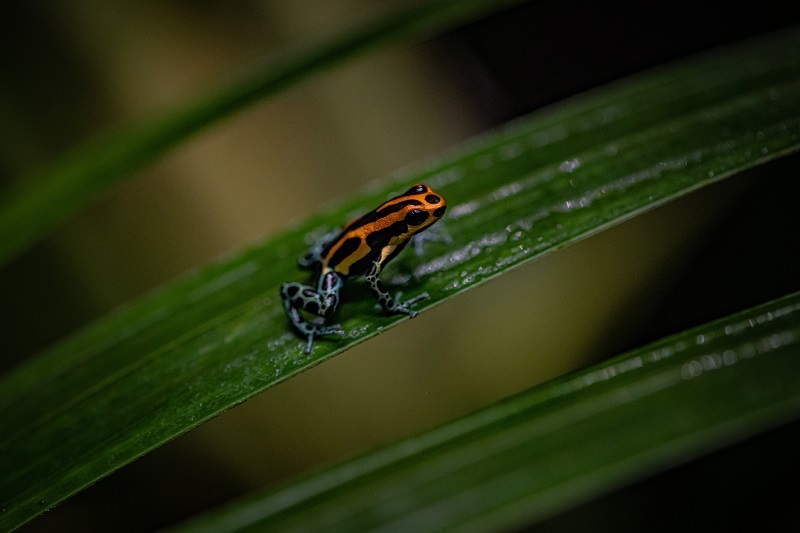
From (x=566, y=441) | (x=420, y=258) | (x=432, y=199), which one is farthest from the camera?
(x=420, y=258)

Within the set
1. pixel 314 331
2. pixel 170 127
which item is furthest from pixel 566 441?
pixel 170 127

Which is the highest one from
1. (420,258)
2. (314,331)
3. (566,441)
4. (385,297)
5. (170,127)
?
(170,127)

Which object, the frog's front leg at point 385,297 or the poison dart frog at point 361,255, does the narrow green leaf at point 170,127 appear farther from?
the frog's front leg at point 385,297

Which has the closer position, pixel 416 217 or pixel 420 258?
pixel 416 217

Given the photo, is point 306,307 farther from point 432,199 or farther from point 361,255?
point 432,199

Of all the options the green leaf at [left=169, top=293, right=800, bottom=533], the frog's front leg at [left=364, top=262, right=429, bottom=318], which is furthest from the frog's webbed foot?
the green leaf at [left=169, top=293, right=800, bottom=533]

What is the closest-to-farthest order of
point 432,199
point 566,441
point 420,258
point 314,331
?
point 566,441 → point 314,331 → point 432,199 → point 420,258

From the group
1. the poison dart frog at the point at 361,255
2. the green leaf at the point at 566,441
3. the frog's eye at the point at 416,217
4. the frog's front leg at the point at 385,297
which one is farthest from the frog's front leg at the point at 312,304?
the green leaf at the point at 566,441
